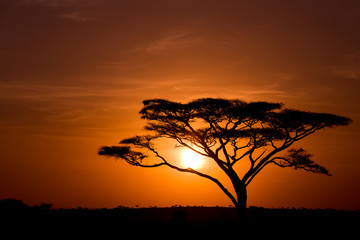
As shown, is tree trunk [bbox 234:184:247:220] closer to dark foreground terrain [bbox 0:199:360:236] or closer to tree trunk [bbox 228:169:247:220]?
tree trunk [bbox 228:169:247:220]

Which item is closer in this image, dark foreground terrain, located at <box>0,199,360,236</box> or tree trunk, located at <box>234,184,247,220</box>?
dark foreground terrain, located at <box>0,199,360,236</box>

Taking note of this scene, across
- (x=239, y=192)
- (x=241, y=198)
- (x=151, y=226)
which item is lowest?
(x=151, y=226)

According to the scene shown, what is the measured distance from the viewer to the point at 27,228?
26938 mm

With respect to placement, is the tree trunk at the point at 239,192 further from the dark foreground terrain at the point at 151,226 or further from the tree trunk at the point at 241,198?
the dark foreground terrain at the point at 151,226

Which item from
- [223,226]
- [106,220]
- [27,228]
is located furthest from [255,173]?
[27,228]

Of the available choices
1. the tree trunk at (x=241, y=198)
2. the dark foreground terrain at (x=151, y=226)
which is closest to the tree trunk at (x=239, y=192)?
the tree trunk at (x=241, y=198)

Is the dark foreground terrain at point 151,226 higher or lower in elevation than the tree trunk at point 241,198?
lower

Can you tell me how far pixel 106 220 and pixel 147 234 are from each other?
609 centimetres

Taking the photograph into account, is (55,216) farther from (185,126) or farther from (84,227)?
(185,126)

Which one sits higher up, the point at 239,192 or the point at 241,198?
the point at 239,192

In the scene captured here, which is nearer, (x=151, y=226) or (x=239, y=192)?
(x=151, y=226)

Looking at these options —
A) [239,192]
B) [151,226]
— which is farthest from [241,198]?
[151,226]

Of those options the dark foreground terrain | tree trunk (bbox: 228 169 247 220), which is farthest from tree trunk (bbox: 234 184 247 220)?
the dark foreground terrain

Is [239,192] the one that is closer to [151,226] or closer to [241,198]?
[241,198]
